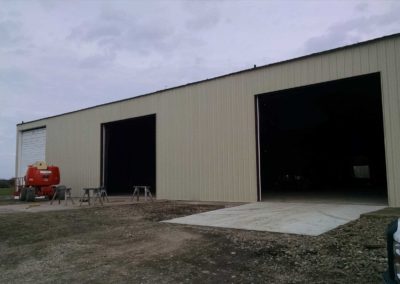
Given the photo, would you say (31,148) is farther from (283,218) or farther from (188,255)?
(188,255)

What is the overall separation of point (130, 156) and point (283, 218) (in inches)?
787

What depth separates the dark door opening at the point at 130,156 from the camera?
87.5ft

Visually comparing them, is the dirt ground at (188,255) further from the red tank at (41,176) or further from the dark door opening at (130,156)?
the dark door opening at (130,156)

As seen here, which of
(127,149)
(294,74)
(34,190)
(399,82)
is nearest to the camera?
(399,82)

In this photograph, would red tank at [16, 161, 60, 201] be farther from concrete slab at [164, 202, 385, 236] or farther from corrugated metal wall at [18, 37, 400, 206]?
concrete slab at [164, 202, 385, 236]

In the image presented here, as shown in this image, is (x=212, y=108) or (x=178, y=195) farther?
(x=178, y=195)

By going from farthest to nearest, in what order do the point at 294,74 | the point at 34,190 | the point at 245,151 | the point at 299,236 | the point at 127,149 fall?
the point at 127,149 → the point at 34,190 → the point at 245,151 → the point at 294,74 → the point at 299,236

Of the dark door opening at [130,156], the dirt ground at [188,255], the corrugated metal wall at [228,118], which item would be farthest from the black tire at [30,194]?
the dirt ground at [188,255]

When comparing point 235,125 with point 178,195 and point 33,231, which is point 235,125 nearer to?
point 178,195

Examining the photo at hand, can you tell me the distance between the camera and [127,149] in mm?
28766

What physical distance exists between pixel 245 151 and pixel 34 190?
13.3 metres

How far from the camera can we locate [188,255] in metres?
7.28

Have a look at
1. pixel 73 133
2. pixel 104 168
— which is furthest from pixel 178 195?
pixel 73 133

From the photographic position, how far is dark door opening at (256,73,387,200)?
2042 cm
